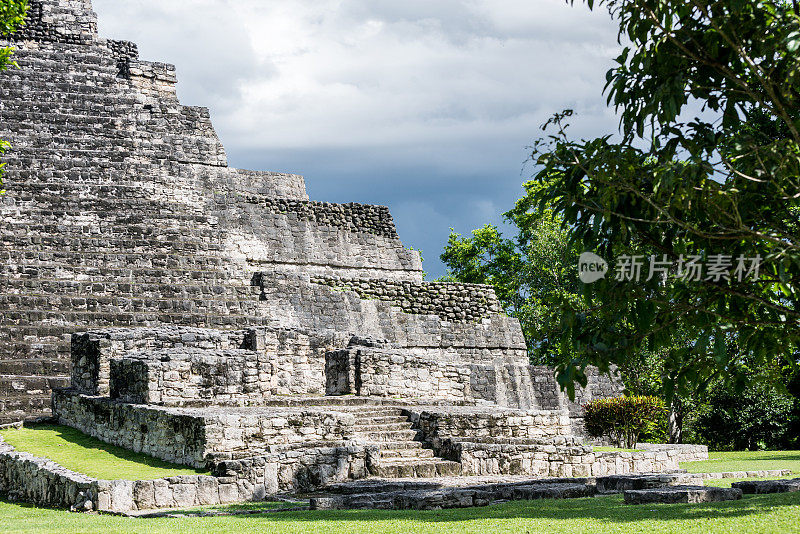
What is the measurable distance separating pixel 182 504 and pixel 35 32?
23.0 m

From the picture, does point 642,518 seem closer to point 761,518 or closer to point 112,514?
point 761,518

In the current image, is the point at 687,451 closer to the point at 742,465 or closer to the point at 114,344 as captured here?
the point at 742,465

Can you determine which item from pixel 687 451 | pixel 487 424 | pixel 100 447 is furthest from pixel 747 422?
pixel 100 447

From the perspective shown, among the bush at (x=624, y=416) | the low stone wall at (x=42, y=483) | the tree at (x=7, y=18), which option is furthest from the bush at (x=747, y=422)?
the tree at (x=7, y=18)

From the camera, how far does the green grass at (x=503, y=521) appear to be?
25.7 ft

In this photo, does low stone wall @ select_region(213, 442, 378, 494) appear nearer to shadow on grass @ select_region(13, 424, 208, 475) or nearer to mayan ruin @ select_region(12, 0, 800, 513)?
mayan ruin @ select_region(12, 0, 800, 513)

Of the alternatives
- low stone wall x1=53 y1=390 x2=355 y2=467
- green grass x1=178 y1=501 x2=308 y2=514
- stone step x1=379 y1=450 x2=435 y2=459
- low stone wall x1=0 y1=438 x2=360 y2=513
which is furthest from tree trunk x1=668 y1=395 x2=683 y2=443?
green grass x1=178 y1=501 x2=308 y2=514

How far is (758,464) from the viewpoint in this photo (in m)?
16.4

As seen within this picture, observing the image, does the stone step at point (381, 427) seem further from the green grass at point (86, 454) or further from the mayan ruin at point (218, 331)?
the green grass at point (86, 454)

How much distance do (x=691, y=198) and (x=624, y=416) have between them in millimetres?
12509

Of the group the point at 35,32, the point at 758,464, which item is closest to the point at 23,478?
the point at 758,464

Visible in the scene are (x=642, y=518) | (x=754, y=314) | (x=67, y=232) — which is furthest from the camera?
(x=67, y=232)

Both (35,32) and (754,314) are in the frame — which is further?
(35,32)

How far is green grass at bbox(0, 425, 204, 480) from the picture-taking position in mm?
12013
